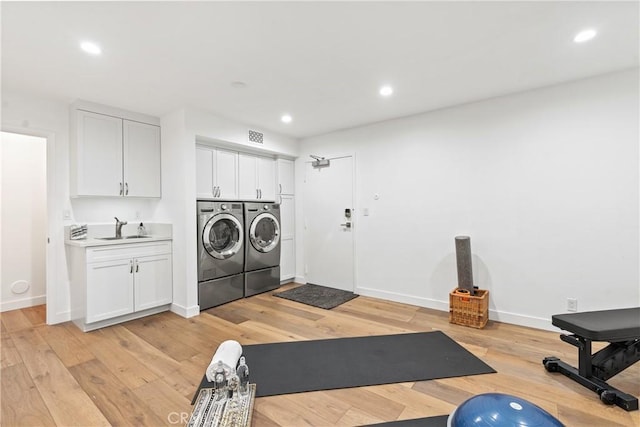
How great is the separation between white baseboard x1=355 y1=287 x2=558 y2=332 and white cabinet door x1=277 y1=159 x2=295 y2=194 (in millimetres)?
1947

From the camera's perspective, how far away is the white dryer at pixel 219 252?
354 cm

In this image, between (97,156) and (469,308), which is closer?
(469,308)

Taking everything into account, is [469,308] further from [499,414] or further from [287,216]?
[287,216]

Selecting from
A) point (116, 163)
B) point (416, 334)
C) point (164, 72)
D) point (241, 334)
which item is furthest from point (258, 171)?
point (416, 334)

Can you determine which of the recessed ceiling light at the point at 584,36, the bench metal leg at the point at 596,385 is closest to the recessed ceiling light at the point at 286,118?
the recessed ceiling light at the point at 584,36

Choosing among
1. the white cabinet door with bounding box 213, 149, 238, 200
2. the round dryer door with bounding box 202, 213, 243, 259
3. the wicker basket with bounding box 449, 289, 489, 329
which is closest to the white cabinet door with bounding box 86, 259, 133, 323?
the round dryer door with bounding box 202, 213, 243, 259

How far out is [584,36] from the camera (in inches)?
81.9

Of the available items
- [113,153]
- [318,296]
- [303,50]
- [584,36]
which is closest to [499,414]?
[303,50]

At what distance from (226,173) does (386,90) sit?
2.29 m

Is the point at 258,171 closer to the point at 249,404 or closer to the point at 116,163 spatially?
the point at 116,163

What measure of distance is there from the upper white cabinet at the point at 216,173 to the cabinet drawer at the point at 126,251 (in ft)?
2.44

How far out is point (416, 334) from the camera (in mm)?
2852

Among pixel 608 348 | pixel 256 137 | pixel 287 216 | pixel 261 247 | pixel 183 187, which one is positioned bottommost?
pixel 608 348

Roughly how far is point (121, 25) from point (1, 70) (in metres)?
1.48
